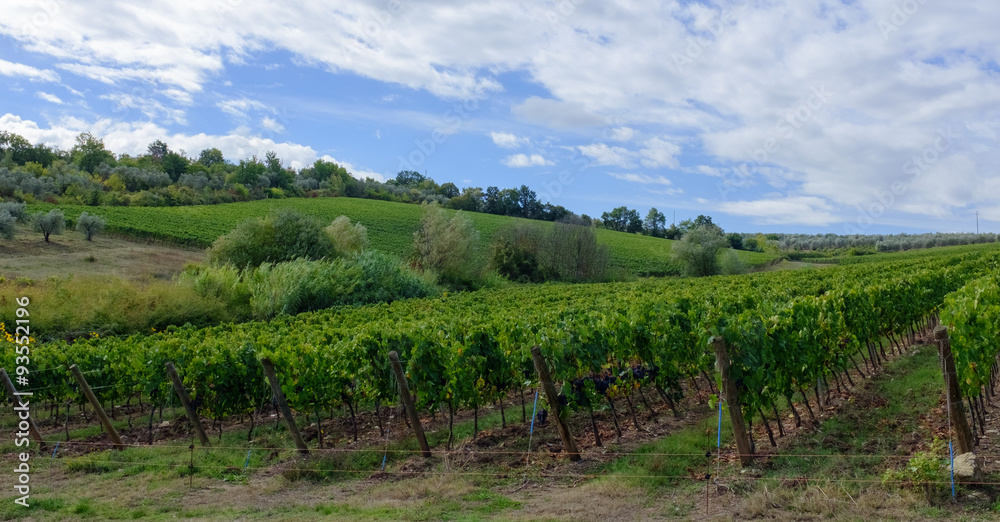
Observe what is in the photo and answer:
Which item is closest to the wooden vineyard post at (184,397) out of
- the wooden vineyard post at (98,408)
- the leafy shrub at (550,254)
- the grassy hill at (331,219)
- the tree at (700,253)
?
the wooden vineyard post at (98,408)

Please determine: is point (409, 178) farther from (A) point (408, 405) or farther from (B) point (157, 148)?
(A) point (408, 405)

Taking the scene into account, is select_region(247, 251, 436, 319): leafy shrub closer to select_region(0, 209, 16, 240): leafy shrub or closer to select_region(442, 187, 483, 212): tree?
select_region(0, 209, 16, 240): leafy shrub

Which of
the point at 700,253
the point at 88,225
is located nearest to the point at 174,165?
the point at 88,225

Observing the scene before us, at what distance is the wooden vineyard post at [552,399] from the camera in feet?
24.9

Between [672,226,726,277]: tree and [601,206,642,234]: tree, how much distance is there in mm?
39003

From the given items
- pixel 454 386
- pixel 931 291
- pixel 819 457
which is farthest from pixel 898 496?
pixel 931 291

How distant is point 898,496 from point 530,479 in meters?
3.69

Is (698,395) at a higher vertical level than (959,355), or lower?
lower

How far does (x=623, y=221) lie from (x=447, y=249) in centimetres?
6157

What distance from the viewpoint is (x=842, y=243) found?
99375mm

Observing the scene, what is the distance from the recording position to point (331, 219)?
2800 inches

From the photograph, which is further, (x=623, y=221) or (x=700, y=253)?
(x=623, y=221)

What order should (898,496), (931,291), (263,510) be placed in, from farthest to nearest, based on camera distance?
(931,291)
(263,510)
(898,496)

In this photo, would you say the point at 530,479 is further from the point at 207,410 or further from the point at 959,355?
the point at 207,410
